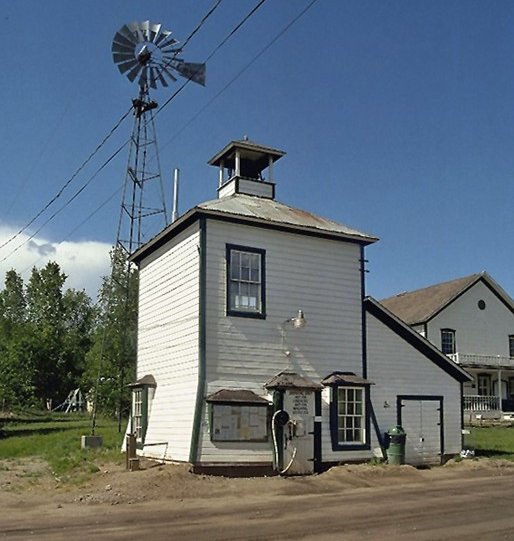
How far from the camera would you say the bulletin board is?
60.4 feet

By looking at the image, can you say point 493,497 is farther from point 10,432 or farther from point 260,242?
point 10,432

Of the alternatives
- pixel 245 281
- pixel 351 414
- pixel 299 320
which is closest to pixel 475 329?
pixel 351 414

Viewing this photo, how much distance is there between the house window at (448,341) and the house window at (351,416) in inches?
1033

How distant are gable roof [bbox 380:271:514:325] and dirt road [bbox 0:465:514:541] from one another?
89.4 feet

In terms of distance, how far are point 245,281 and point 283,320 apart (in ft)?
4.99

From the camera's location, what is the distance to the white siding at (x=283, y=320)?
18906 millimetres

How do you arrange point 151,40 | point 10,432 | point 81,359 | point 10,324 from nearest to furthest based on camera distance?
point 151,40, point 10,432, point 81,359, point 10,324

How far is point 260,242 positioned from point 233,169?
427 cm

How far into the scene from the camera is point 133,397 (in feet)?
74.3

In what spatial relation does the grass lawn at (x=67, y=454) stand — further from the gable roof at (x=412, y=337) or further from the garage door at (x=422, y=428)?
the gable roof at (x=412, y=337)

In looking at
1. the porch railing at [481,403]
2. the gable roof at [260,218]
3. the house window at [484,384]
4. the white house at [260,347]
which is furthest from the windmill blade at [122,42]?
the house window at [484,384]

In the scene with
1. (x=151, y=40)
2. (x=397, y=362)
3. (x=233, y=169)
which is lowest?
(x=397, y=362)

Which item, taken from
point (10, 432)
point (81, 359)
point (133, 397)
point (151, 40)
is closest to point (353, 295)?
point (133, 397)

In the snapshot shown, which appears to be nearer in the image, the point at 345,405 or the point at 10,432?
the point at 345,405
